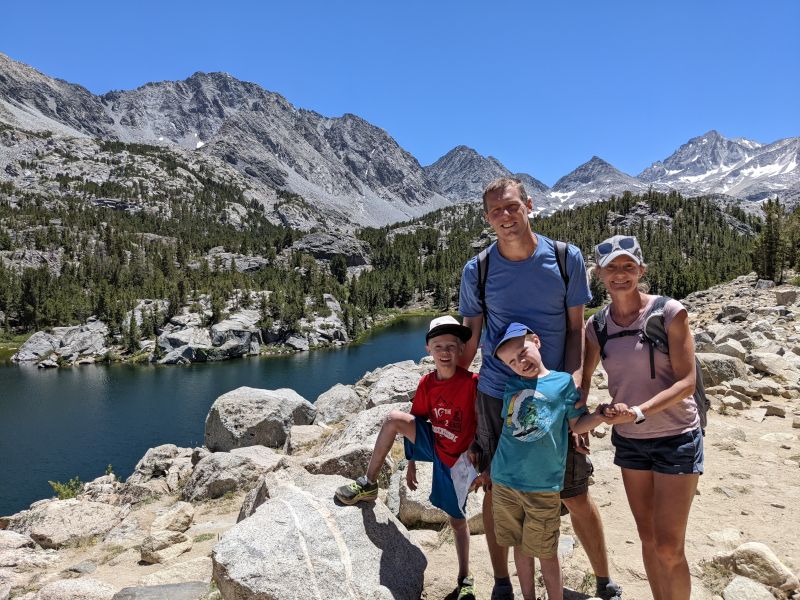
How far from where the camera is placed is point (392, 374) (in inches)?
661

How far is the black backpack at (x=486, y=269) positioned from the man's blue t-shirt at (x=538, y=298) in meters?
0.03

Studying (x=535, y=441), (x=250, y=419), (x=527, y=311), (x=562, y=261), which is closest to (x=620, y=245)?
(x=562, y=261)

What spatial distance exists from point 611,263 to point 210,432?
14923 millimetres

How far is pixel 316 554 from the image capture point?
15.4ft

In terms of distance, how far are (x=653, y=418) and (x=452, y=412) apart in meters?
1.74

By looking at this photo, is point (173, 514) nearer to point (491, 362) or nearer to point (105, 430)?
point (491, 362)

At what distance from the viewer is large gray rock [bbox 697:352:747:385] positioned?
38.6 ft

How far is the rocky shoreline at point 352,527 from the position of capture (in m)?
4.69

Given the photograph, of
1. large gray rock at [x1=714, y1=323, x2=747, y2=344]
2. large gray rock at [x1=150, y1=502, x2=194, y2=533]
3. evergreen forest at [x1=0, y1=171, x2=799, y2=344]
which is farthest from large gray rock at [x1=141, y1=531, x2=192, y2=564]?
evergreen forest at [x1=0, y1=171, x2=799, y2=344]

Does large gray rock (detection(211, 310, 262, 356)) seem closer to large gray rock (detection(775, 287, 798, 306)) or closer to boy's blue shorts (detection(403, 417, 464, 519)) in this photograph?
large gray rock (detection(775, 287, 798, 306))

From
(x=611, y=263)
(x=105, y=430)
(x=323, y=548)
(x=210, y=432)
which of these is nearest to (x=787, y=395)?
(x=611, y=263)

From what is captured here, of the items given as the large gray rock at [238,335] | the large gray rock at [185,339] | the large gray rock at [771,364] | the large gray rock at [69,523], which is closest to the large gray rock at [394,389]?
the large gray rock at [69,523]

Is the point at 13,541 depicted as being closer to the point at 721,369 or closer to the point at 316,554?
the point at 316,554

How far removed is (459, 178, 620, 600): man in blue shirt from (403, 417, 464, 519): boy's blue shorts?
48 centimetres
